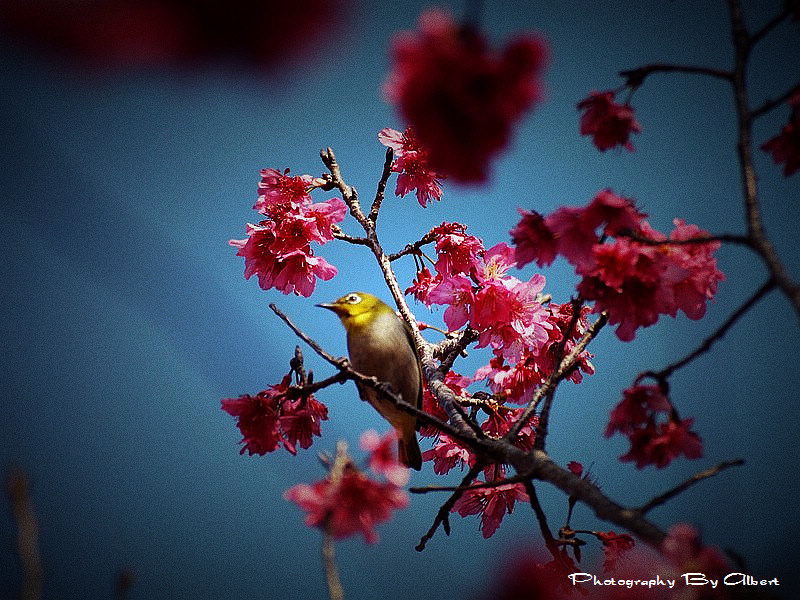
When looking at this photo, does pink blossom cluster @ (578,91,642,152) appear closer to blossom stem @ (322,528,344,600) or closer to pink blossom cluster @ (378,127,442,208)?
pink blossom cluster @ (378,127,442,208)

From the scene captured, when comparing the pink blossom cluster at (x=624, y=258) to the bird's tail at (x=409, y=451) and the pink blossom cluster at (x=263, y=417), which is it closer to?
the pink blossom cluster at (x=263, y=417)

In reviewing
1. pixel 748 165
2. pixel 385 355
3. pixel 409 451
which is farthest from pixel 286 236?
pixel 748 165

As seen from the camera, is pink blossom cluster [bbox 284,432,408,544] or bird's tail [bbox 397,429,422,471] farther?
bird's tail [bbox 397,429,422,471]

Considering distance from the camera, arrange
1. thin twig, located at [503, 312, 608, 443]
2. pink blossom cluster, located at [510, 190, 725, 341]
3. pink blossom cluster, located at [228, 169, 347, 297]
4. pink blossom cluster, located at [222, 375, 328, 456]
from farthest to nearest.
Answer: pink blossom cluster, located at [228, 169, 347, 297]
pink blossom cluster, located at [222, 375, 328, 456]
thin twig, located at [503, 312, 608, 443]
pink blossom cluster, located at [510, 190, 725, 341]

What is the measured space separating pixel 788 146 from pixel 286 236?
113 cm

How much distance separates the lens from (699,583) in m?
0.80

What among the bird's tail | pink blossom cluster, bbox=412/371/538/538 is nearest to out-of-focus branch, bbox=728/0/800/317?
pink blossom cluster, bbox=412/371/538/538

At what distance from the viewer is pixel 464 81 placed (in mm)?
898

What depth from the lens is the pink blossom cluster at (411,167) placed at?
1.75m

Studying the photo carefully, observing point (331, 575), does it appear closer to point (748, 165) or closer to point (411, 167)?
point (748, 165)

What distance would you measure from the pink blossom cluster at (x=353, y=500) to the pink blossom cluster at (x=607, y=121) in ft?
2.55

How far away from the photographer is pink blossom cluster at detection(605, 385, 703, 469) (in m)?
1.01

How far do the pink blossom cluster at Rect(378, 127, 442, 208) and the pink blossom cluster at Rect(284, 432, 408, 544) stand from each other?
1.02m

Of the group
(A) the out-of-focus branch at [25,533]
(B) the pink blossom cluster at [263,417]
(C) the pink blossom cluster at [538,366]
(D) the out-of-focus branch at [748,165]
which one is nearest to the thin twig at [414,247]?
(C) the pink blossom cluster at [538,366]
